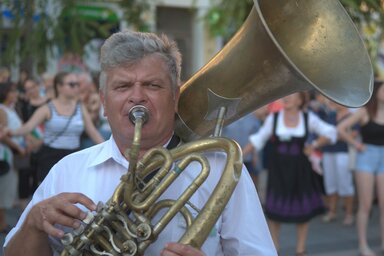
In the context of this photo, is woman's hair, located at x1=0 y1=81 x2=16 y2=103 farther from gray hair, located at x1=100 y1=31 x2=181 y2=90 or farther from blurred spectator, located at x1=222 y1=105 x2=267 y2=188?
gray hair, located at x1=100 y1=31 x2=181 y2=90

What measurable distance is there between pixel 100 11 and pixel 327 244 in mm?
9168

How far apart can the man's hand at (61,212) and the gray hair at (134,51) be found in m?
0.43

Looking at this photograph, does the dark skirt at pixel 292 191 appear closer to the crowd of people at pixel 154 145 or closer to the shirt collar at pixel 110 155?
the crowd of people at pixel 154 145

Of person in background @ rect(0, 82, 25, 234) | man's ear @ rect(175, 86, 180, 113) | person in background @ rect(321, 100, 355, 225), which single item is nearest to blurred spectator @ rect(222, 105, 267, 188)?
person in background @ rect(321, 100, 355, 225)

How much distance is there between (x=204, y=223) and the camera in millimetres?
1867

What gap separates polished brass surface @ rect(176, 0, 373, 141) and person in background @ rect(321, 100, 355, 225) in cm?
571

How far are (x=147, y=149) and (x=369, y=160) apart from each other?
4498 mm

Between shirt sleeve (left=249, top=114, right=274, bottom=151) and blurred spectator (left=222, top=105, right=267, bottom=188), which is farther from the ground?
shirt sleeve (left=249, top=114, right=274, bottom=151)

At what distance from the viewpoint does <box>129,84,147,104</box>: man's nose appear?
2035mm

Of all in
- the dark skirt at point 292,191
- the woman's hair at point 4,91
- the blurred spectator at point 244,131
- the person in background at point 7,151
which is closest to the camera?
the dark skirt at point 292,191

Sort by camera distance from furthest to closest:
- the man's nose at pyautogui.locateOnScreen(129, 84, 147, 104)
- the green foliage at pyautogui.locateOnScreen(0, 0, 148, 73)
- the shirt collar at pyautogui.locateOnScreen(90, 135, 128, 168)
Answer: the green foliage at pyautogui.locateOnScreen(0, 0, 148, 73) → the shirt collar at pyautogui.locateOnScreen(90, 135, 128, 168) → the man's nose at pyautogui.locateOnScreen(129, 84, 147, 104)

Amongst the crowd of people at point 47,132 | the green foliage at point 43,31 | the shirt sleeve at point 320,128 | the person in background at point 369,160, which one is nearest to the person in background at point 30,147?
the crowd of people at point 47,132

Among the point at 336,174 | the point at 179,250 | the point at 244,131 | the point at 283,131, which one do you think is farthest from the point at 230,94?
the point at 336,174

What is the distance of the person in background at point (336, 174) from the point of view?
318 inches
